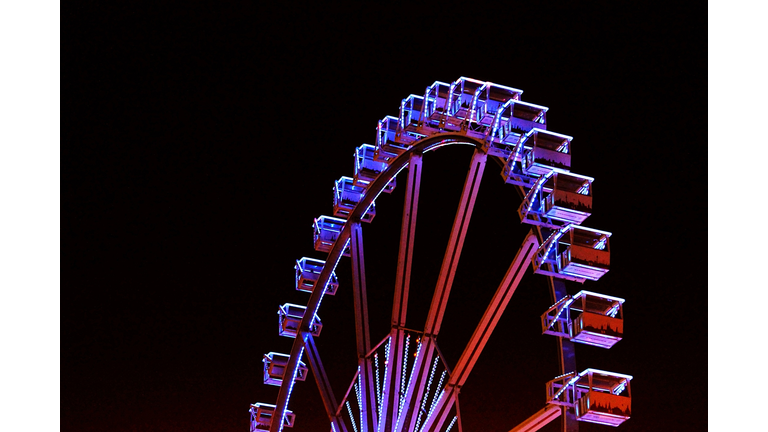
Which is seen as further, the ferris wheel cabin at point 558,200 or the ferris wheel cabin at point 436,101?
the ferris wheel cabin at point 436,101

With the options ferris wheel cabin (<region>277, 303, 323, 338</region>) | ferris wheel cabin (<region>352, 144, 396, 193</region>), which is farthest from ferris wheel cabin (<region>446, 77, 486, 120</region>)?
ferris wheel cabin (<region>277, 303, 323, 338</region>)

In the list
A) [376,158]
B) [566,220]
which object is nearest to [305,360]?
[376,158]

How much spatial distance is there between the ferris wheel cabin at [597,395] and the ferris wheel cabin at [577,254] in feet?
4.14

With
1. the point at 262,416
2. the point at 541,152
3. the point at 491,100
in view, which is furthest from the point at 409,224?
the point at 262,416

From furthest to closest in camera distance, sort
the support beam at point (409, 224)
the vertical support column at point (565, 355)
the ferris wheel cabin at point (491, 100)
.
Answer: the support beam at point (409, 224), the ferris wheel cabin at point (491, 100), the vertical support column at point (565, 355)

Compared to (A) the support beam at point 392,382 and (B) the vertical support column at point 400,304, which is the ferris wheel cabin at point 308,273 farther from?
(A) the support beam at point 392,382

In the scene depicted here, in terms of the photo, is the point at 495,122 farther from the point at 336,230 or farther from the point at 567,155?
the point at 336,230

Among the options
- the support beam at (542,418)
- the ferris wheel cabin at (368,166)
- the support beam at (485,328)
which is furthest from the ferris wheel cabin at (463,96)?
the support beam at (542,418)

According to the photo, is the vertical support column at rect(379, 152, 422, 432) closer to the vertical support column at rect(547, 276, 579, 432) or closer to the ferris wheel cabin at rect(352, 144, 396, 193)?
the ferris wheel cabin at rect(352, 144, 396, 193)

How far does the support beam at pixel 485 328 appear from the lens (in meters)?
15.6

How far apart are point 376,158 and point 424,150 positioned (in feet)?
4.65

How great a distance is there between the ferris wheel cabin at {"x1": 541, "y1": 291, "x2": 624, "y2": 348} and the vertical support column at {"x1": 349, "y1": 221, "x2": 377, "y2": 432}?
410 centimetres

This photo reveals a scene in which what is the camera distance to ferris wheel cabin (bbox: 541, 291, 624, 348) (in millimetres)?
14336

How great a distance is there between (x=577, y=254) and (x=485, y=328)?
2.09 meters
